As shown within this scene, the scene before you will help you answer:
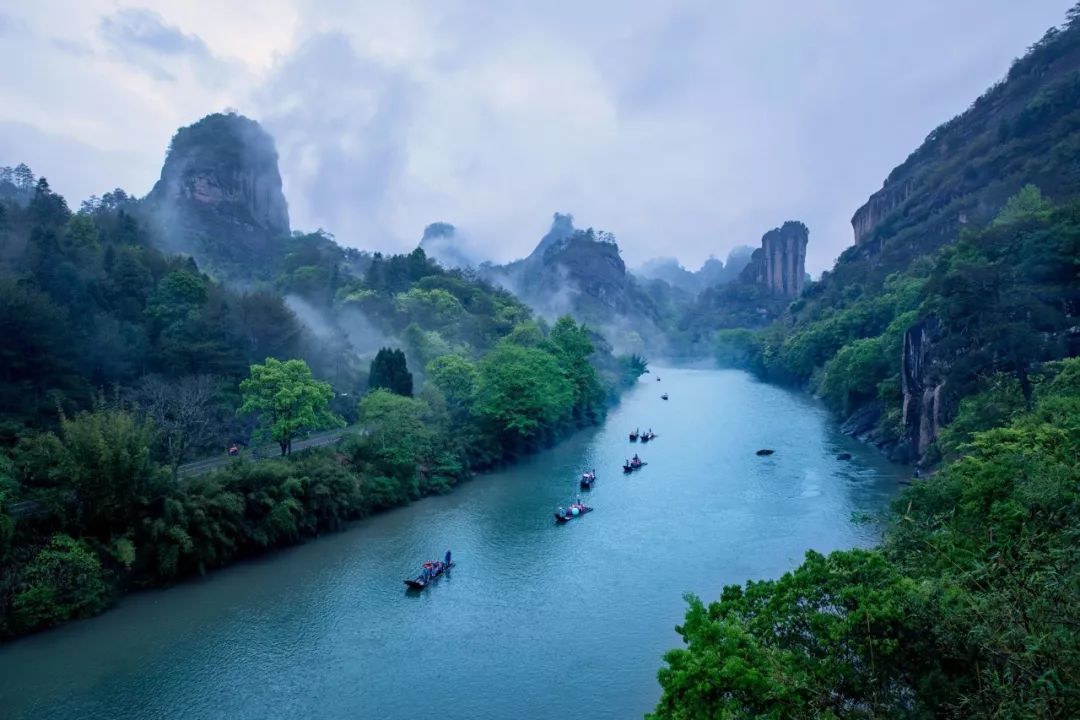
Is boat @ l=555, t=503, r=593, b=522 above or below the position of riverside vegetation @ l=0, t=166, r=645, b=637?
below

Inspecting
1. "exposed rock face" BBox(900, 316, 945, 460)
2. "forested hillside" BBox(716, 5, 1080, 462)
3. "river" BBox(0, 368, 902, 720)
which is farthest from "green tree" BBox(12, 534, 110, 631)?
"exposed rock face" BBox(900, 316, 945, 460)

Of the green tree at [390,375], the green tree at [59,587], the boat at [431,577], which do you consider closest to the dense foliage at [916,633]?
the boat at [431,577]

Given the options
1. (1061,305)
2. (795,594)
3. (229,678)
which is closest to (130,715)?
(229,678)

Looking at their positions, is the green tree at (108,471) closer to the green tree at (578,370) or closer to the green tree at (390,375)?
the green tree at (390,375)

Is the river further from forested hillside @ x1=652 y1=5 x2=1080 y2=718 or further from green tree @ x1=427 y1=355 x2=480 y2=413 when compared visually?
green tree @ x1=427 y1=355 x2=480 y2=413

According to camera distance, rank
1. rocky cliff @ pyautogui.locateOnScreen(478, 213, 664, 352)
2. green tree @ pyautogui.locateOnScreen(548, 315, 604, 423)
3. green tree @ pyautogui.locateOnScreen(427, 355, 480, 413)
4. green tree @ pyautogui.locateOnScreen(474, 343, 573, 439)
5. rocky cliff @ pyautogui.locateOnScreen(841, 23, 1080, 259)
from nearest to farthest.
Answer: green tree @ pyautogui.locateOnScreen(474, 343, 573, 439), green tree @ pyautogui.locateOnScreen(427, 355, 480, 413), green tree @ pyautogui.locateOnScreen(548, 315, 604, 423), rocky cliff @ pyautogui.locateOnScreen(841, 23, 1080, 259), rocky cliff @ pyautogui.locateOnScreen(478, 213, 664, 352)

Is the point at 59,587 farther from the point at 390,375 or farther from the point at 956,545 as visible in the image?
the point at 956,545
